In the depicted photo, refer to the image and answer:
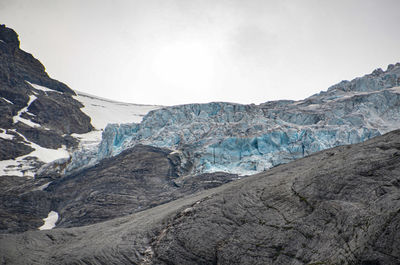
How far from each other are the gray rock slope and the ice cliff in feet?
129

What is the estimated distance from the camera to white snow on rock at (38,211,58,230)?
50.0 metres

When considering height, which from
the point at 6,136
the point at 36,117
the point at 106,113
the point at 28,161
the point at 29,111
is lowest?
the point at 28,161

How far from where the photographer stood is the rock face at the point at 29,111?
10319cm

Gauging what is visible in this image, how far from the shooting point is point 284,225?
1134cm

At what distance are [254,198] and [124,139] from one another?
65.4 meters

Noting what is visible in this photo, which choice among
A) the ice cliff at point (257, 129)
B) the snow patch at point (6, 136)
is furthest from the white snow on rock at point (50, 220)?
the snow patch at point (6, 136)

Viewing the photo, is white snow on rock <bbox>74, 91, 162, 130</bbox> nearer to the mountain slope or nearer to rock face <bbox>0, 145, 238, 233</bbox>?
the mountain slope

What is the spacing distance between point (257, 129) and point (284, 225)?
1906 inches

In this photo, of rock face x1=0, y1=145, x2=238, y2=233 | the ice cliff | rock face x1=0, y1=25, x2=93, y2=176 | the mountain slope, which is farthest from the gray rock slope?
→ rock face x1=0, y1=25, x2=93, y2=176

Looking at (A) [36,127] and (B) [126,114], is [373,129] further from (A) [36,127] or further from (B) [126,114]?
(B) [126,114]

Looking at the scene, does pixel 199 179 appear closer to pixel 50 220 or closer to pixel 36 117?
pixel 50 220

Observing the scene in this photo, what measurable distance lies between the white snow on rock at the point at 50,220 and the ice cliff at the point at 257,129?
59.1 ft

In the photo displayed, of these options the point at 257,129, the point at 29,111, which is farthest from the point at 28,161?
the point at 257,129

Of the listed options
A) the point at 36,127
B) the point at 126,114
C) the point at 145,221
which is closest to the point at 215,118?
the point at 145,221
